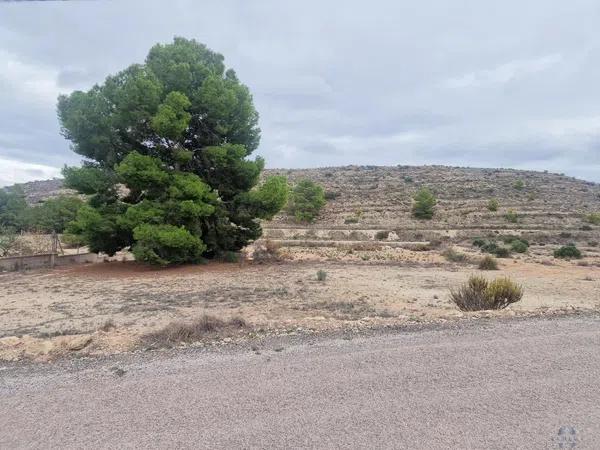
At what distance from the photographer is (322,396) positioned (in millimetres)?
4250

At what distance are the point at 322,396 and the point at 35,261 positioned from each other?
Result: 21875mm

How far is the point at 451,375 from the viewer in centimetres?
474

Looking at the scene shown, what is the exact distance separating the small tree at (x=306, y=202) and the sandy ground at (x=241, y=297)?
41.3 meters

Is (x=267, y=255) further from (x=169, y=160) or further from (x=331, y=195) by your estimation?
(x=331, y=195)

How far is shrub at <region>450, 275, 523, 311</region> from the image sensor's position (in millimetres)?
9414

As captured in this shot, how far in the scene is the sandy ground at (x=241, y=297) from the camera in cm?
735

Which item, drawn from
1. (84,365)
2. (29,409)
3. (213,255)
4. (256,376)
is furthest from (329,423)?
(213,255)

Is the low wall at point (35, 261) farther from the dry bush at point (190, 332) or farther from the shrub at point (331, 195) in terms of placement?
the shrub at point (331, 195)

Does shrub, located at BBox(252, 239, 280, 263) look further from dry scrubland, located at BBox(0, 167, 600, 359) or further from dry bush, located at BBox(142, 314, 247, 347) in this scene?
dry bush, located at BBox(142, 314, 247, 347)

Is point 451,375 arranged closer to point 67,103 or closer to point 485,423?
point 485,423

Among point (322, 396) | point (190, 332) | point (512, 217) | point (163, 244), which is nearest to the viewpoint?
point (322, 396)

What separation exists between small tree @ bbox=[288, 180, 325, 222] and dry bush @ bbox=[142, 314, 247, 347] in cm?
5632

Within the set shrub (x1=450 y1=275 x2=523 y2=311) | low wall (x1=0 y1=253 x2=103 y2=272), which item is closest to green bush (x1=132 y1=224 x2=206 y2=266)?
low wall (x1=0 y1=253 x2=103 y2=272)

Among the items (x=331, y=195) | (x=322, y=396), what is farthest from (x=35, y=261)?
(x=331, y=195)
